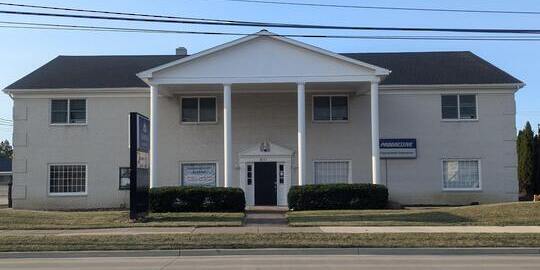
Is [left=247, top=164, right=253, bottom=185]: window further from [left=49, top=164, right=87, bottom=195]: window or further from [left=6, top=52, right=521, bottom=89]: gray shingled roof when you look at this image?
[left=49, top=164, right=87, bottom=195]: window

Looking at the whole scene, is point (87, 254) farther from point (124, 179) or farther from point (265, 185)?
point (124, 179)

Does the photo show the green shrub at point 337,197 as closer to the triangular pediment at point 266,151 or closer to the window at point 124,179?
the triangular pediment at point 266,151

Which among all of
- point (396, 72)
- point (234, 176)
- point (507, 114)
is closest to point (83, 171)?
point (234, 176)

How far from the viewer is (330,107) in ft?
100

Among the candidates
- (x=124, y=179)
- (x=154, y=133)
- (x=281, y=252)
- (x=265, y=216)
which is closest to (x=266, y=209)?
(x=265, y=216)

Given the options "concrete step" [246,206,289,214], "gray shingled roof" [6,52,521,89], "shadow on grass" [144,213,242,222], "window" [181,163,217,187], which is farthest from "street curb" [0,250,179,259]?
"gray shingled roof" [6,52,521,89]

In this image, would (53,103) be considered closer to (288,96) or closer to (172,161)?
(172,161)

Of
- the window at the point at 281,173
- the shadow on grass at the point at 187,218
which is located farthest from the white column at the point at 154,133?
the window at the point at 281,173

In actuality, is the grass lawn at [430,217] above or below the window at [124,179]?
below

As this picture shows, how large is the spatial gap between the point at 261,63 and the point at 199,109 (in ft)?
15.0

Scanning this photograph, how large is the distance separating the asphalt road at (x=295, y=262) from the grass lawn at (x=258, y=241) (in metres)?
1.01

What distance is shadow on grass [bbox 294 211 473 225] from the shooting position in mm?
20859

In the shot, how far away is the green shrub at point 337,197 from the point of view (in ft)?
84.3

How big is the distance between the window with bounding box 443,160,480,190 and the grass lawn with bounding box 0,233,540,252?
13.9m
